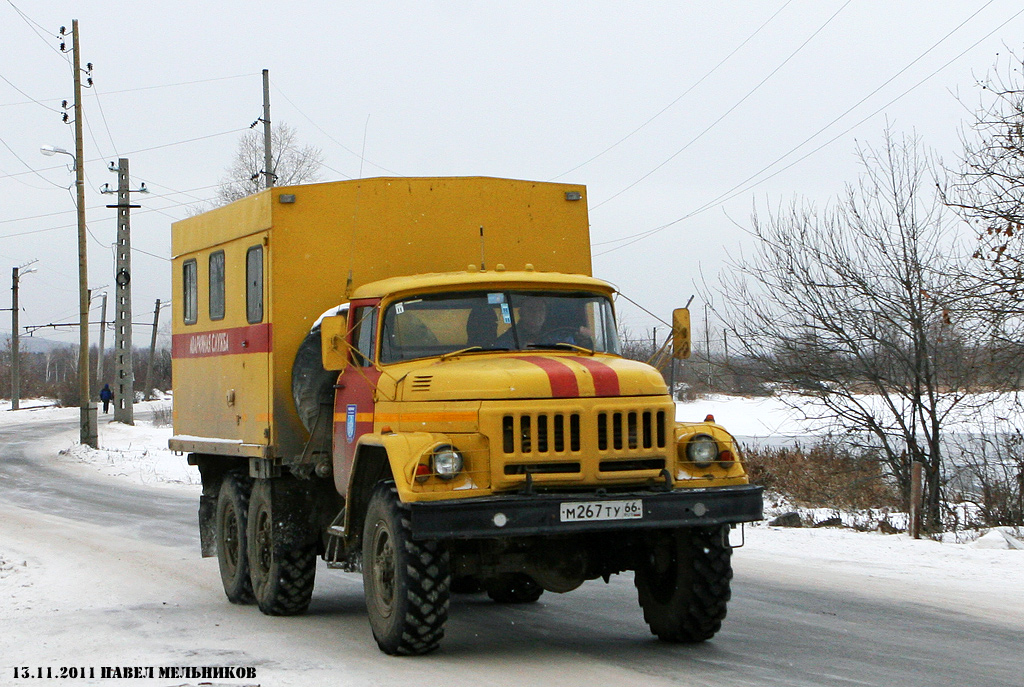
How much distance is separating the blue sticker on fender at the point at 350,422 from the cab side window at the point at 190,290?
3.37m

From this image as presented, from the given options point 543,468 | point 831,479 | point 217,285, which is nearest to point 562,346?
point 543,468

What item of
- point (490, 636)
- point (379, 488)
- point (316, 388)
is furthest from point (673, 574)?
point (316, 388)

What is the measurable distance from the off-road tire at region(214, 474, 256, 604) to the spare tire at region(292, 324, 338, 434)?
164 cm

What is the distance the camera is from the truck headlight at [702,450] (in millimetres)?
7793

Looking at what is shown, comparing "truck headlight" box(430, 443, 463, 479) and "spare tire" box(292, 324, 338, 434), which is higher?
"spare tire" box(292, 324, 338, 434)

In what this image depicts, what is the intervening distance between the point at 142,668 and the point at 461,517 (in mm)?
2178

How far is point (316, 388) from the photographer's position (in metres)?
9.42

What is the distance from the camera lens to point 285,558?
32.1ft

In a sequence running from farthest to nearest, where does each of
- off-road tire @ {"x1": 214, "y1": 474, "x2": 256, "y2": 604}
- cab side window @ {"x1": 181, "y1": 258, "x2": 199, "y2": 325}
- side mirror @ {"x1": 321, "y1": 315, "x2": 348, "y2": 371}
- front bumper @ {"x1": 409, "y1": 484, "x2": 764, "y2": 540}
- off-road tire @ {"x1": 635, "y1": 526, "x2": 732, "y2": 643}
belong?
cab side window @ {"x1": 181, "y1": 258, "x2": 199, "y2": 325} < off-road tire @ {"x1": 214, "y1": 474, "x2": 256, "y2": 604} < side mirror @ {"x1": 321, "y1": 315, "x2": 348, "y2": 371} < off-road tire @ {"x1": 635, "y1": 526, "x2": 732, "y2": 643} < front bumper @ {"x1": 409, "y1": 484, "x2": 764, "y2": 540}

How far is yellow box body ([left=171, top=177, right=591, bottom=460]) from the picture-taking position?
31.5 ft

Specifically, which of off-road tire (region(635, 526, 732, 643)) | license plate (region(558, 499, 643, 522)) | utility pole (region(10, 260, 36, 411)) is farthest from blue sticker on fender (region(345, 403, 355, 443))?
utility pole (region(10, 260, 36, 411))

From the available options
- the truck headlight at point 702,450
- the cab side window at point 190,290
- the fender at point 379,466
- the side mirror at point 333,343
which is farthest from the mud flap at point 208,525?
the truck headlight at point 702,450

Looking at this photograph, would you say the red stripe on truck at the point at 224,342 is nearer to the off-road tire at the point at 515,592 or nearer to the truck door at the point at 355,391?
the truck door at the point at 355,391

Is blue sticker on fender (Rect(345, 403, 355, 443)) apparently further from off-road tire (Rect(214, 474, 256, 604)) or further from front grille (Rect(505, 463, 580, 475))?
off-road tire (Rect(214, 474, 256, 604))
